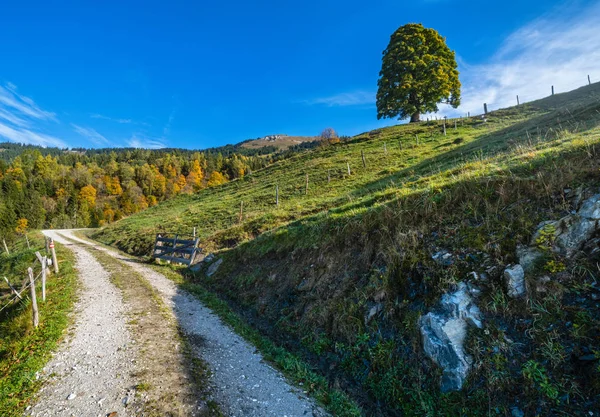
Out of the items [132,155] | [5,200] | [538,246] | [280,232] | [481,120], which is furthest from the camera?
[132,155]

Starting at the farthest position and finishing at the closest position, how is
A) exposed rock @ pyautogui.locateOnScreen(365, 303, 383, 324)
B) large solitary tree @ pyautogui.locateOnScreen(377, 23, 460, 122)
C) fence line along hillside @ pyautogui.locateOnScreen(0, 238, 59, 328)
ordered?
large solitary tree @ pyautogui.locateOnScreen(377, 23, 460, 122)
fence line along hillside @ pyautogui.locateOnScreen(0, 238, 59, 328)
exposed rock @ pyautogui.locateOnScreen(365, 303, 383, 324)

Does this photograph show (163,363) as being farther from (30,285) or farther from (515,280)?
(515,280)

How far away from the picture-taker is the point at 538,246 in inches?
218

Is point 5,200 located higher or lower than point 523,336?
higher

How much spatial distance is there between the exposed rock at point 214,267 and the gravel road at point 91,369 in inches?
194

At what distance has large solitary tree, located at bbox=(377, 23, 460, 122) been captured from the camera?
1751 inches

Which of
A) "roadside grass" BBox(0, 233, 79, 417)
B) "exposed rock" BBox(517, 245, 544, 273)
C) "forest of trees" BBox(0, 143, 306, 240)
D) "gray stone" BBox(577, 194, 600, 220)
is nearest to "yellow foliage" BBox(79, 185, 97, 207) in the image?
"forest of trees" BBox(0, 143, 306, 240)

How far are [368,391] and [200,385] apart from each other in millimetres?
3636

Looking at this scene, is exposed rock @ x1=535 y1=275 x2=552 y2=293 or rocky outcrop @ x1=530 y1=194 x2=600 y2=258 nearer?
exposed rock @ x1=535 y1=275 x2=552 y2=293

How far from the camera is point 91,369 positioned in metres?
6.29

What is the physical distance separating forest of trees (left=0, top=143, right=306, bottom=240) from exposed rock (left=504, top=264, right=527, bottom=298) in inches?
2756

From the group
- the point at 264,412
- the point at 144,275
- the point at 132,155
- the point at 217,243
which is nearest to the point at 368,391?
the point at 264,412

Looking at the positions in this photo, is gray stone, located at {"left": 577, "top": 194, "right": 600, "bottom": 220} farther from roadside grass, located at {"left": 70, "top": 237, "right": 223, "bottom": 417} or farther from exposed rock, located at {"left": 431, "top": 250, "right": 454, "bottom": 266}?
roadside grass, located at {"left": 70, "top": 237, "right": 223, "bottom": 417}

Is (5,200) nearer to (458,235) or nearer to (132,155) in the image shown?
(132,155)
